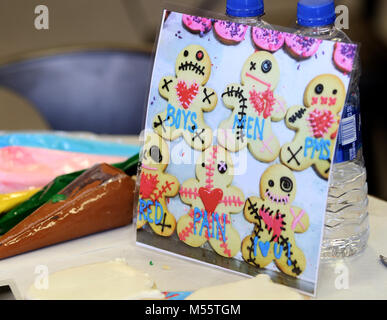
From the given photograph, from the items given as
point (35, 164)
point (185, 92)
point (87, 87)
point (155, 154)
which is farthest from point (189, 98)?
point (87, 87)

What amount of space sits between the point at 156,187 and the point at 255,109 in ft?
0.76

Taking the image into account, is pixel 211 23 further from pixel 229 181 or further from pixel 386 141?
pixel 386 141

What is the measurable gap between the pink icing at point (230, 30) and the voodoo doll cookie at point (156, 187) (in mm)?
203

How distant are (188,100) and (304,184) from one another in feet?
0.78

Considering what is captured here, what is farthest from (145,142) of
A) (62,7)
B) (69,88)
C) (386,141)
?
(62,7)

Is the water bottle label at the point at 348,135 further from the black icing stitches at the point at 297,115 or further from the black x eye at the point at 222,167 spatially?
the black x eye at the point at 222,167

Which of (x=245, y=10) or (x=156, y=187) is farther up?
(x=245, y=10)

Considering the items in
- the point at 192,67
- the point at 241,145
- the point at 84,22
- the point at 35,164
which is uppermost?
the point at 84,22

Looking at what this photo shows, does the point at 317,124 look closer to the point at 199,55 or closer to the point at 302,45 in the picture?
the point at 302,45

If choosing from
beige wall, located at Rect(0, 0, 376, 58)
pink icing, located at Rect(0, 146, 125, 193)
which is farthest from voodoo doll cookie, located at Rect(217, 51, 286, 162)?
beige wall, located at Rect(0, 0, 376, 58)

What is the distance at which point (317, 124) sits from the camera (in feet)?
3.30

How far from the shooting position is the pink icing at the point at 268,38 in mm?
1036

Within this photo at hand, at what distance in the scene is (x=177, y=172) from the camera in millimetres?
1147

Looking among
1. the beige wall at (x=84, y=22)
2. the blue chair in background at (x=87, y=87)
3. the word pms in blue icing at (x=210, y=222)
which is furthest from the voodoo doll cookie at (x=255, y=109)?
the beige wall at (x=84, y=22)
